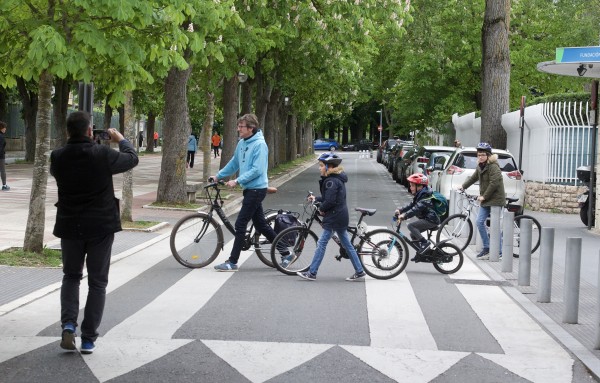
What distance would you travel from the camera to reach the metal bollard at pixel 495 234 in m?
13.8

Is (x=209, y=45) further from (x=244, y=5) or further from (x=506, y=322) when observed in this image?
(x=506, y=322)

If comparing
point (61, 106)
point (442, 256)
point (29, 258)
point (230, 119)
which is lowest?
point (29, 258)

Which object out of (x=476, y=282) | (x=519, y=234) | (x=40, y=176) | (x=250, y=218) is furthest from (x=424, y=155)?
(x=40, y=176)

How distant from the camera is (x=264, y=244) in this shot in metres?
12.1

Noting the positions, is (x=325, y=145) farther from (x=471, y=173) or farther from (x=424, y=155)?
(x=471, y=173)

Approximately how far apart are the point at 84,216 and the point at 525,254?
5996 mm

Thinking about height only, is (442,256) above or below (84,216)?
below

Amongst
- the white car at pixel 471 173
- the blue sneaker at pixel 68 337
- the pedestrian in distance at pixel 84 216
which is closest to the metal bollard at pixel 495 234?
the white car at pixel 471 173

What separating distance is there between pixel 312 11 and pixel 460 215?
859cm

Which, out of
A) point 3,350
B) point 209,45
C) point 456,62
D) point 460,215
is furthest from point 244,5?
point 456,62

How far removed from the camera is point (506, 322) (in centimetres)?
909

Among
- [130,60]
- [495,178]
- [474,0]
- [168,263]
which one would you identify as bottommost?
[168,263]

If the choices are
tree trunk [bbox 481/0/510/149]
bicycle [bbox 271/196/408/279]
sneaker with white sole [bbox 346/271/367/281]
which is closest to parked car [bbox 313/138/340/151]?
tree trunk [bbox 481/0/510/149]

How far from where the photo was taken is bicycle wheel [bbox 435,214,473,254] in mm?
14531
